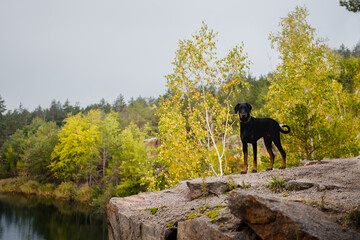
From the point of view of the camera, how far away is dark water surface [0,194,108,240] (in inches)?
857

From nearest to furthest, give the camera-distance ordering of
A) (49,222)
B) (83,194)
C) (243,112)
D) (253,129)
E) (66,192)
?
(243,112) < (253,129) < (49,222) < (83,194) < (66,192)

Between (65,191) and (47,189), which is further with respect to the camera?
(47,189)

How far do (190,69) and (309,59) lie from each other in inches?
293

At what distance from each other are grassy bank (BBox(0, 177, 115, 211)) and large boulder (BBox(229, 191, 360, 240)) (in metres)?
26.1

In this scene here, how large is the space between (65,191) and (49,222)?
9036 millimetres

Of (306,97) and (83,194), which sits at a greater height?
(306,97)

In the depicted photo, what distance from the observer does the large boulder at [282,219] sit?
2598 mm

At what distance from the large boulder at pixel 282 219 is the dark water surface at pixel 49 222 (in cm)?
2096

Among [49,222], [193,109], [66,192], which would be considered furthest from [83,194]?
[193,109]

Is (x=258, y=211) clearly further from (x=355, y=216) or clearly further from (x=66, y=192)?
(x=66, y=192)

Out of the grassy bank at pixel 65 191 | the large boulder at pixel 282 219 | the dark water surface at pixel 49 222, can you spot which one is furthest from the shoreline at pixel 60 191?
the large boulder at pixel 282 219

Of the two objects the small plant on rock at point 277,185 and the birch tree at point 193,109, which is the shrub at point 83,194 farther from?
the small plant on rock at point 277,185

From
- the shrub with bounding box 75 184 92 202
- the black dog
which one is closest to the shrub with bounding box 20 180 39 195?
the shrub with bounding box 75 184 92 202

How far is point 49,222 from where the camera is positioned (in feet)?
82.6
